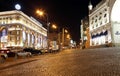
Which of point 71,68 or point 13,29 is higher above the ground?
point 13,29

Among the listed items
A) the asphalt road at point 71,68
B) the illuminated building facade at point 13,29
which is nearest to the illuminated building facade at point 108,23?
the illuminated building facade at point 13,29

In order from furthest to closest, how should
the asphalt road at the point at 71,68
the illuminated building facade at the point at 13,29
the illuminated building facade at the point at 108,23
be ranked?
the illuminated building facade at the point at 13,29
the illuminated building facade at the point at 108,23
the asphalt road at the point at 71,68

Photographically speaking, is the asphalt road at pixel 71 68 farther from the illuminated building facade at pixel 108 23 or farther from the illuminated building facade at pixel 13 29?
the illuminated building facade at pixel 13 29

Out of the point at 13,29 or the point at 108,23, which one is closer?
the point at 108,23

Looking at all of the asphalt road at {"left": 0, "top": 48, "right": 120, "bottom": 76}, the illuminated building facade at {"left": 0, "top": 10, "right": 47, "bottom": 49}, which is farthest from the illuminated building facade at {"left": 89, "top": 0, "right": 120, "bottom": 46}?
the asphalt road at {"left": 0, "top": 48, "right": 120, "bottom": 76}

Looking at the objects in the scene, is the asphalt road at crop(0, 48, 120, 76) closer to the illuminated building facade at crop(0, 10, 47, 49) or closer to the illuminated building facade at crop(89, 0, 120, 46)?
the illuminated building facade at crop(89, 0, 120, 46)

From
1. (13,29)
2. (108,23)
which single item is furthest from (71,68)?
(13,29)

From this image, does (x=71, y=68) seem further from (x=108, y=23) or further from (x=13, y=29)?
(x=13, y=29)

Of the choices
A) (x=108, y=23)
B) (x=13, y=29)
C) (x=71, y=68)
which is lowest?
(x=71, y=68)

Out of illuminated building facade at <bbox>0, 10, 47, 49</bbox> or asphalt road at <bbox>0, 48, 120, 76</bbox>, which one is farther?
illuminated building facade at <bbox>0, 10, 47, 49</bbox>

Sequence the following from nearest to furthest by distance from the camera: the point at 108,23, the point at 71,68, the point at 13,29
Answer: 1. the point at 71,68
2. the point at 108,23
3. the point at 13,29

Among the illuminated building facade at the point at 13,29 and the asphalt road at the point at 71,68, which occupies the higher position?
the illuminated building facade at the point at 13,29

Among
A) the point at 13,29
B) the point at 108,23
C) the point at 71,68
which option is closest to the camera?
the point at 71,68

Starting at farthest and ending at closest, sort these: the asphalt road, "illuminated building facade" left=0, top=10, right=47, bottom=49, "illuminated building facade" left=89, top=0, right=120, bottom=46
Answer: "illuminated building facade" left=0, top=10, right=47, bottom=49 < "illuminated building facade" left=89, top=0, right=120, bottom=46 < the asphalt road
